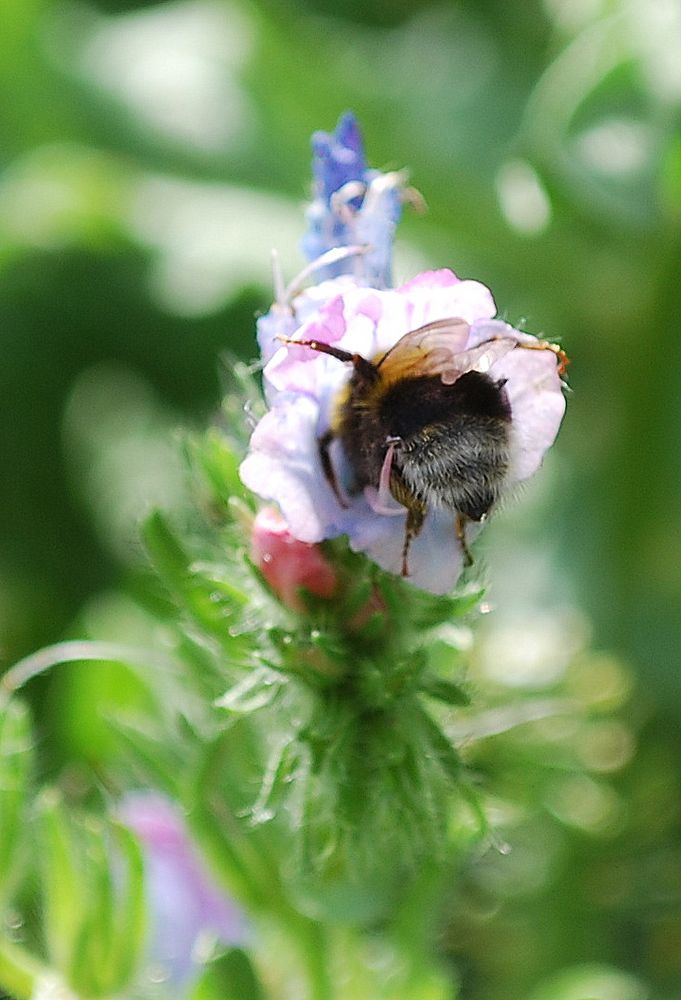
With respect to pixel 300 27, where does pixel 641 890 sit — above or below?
below

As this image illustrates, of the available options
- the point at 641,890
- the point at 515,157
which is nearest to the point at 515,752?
the point at 641,890

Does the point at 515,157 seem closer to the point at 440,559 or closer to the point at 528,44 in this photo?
the point at 528,44

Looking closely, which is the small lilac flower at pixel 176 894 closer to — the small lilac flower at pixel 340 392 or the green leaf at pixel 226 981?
the green leaf at pixel 226 981

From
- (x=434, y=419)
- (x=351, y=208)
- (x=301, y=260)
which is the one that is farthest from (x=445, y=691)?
(x=301, y=260)

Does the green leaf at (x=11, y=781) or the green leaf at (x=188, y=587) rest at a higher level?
the green leaf at (x=188, y=587)

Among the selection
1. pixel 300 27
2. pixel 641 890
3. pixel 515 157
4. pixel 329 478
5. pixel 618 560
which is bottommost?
pixel 641 890

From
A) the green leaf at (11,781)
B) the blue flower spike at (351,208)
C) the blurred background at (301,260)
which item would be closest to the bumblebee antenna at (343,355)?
the blue flower spike at (351,208)
